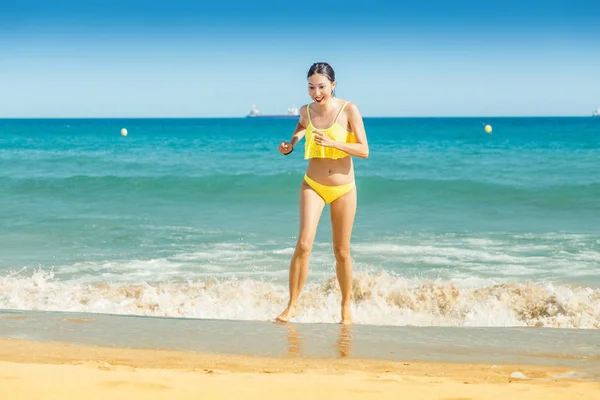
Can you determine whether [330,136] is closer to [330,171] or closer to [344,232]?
[330,171]

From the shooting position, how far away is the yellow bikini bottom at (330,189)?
229 inches

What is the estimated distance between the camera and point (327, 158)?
5.79m

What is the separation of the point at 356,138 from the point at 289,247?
6177mm

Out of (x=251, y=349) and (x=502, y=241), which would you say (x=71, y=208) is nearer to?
(x=502, y=241)

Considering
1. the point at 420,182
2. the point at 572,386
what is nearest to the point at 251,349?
the point at 572,386

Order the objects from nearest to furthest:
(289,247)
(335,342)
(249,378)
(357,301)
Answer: (249,378) → (335,342) → (357,301) → (289,247)

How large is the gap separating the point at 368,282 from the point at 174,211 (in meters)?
9.66

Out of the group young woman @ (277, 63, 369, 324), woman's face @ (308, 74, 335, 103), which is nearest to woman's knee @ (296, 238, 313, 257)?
young woman @ (277, 63, 369, 324)

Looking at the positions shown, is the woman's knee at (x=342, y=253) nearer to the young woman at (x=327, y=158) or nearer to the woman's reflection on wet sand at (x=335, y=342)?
the young woman at (x=327, y=158)

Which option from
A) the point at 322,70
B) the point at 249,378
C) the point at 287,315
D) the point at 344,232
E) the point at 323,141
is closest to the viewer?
the point at 249,378

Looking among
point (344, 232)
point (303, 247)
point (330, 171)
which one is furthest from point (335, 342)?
point (330, 171)

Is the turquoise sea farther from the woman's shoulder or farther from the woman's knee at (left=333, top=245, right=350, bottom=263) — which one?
the woman's shoulder

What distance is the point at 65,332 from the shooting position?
541cm

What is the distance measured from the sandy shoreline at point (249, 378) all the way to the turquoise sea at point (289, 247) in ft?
7.65
